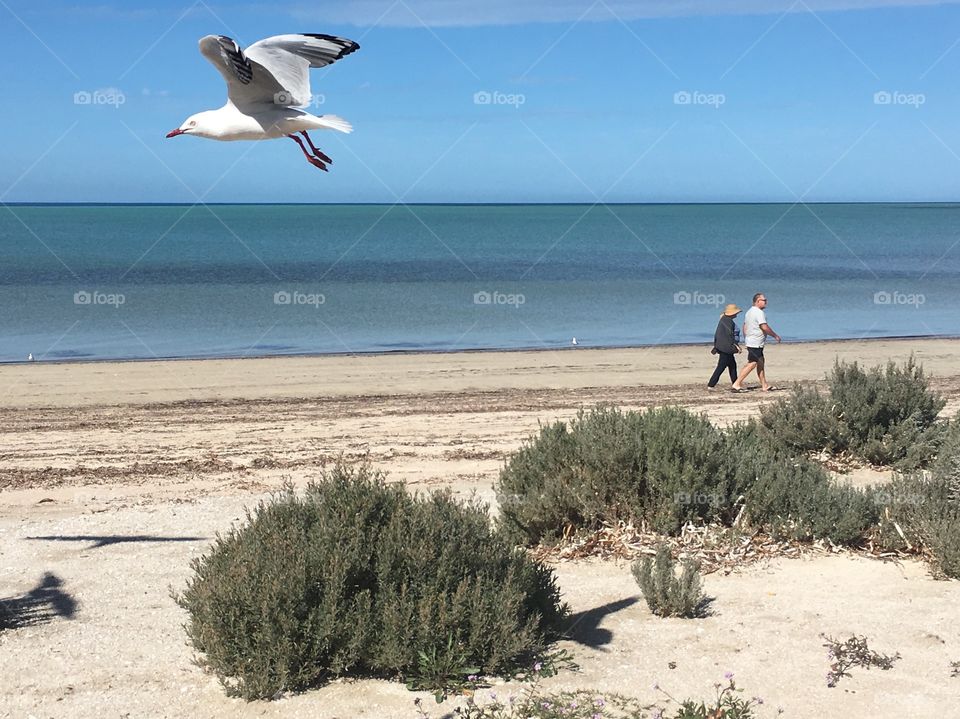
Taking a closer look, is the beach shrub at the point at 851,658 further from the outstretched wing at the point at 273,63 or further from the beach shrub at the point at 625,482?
the outstretched wing at the point at 273,63

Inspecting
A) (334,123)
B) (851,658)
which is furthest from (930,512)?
(334,123)

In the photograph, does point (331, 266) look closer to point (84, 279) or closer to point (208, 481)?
point (84, 279)

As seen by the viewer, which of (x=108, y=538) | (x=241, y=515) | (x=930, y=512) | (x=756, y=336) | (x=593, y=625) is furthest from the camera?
(x=756, y=336)

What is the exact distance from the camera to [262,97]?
5160 millimetres

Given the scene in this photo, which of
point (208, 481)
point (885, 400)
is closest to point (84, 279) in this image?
point (208, 481)

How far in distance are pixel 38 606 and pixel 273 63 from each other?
4210 millimetres

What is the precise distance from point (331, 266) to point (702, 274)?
21.8 metres

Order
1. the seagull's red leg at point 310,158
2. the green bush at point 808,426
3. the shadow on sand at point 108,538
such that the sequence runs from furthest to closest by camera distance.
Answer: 1. the green bush at point 808,426
2. the shadow on sand at point 108,538
3. the seagull's red leg at point 310,158

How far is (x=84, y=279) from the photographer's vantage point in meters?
55.2

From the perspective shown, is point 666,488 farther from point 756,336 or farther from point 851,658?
point 756,336

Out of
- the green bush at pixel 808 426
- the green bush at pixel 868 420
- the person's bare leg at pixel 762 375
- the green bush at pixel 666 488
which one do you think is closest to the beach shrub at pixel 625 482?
the green bush at pixel 666 488

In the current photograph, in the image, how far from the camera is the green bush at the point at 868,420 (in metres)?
10.8

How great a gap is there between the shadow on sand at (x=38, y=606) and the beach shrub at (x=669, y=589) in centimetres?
367

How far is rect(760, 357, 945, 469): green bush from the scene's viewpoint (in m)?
10.8
